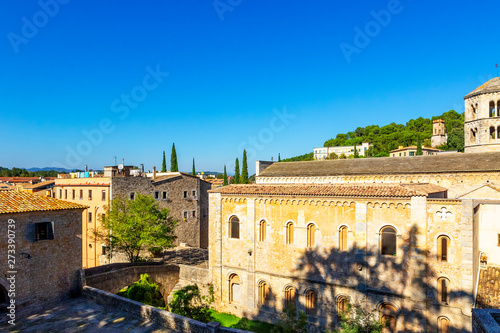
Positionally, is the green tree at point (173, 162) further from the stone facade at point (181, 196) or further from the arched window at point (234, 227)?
the arched window at point (234, 227)

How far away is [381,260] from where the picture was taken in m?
18.2

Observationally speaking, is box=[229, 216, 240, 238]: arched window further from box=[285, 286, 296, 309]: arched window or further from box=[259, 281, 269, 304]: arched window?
box=[285, 286, 296, 309]: arched window

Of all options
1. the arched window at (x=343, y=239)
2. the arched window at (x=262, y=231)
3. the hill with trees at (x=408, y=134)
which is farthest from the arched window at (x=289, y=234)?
the hill with trees at (x=408, y=134)

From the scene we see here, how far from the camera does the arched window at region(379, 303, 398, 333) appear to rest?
703 inches

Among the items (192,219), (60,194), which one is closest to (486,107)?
(192,219)

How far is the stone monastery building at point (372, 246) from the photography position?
16719mm

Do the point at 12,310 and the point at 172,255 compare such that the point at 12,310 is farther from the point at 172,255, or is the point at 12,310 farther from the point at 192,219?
the point at 192,219

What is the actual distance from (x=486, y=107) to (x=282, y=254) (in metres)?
30.3

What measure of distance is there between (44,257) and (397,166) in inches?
1096

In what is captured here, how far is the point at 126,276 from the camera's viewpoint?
76.3 feet

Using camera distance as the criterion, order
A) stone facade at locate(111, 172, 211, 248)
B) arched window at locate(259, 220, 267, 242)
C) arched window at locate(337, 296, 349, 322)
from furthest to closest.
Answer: stone facade at locate(111, 172, 211, 248), arched window at locate(259, 220, 267, 242), arched window at locate(337, 296, 349, 322)

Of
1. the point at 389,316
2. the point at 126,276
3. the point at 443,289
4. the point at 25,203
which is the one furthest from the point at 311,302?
the point at 25,203

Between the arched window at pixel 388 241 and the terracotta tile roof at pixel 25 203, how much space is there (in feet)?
60.8

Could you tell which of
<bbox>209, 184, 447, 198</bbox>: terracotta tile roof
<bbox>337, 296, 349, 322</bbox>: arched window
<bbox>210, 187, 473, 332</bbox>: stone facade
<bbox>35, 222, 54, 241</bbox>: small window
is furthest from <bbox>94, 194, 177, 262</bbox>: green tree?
<bbox>337, 296, 349, 322</bbox>: arched window
